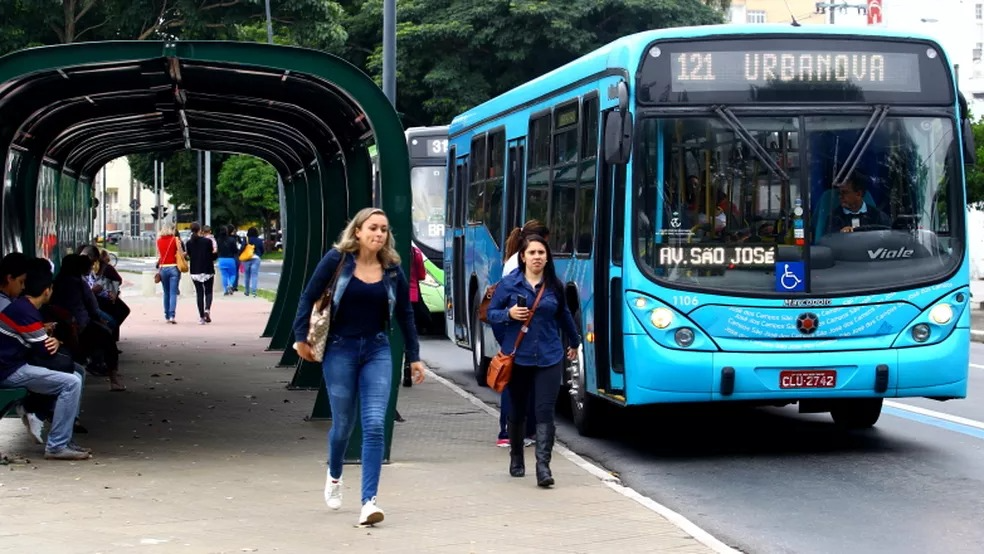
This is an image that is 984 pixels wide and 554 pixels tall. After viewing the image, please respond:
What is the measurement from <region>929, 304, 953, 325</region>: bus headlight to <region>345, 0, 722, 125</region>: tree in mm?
33479

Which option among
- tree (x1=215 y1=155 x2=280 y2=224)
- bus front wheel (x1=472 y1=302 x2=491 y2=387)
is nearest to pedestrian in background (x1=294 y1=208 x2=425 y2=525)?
bus front wheel (x1=472 y1=302 x2=491 y2=387)

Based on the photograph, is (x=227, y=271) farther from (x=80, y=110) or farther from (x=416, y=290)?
(x=80, y=110)

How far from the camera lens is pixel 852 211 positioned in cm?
1122

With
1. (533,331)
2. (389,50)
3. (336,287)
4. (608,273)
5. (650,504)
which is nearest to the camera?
(336,287)

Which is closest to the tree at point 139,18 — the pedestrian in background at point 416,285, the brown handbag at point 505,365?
the pedestrian in background at point 416,285

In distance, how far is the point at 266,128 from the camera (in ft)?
51.9

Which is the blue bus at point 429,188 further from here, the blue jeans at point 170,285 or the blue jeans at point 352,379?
the blue jeans at point 352,379

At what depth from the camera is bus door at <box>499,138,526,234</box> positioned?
14875mm

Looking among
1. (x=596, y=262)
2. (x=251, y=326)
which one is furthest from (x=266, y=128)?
(x=251, y=326)

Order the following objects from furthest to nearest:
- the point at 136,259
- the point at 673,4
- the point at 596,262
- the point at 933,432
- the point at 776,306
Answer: the point at 136,259, the point at 673,4, the point at 933,432, the point at 596,262, the point at 776,306

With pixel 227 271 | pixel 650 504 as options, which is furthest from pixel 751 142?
pixel 227 271

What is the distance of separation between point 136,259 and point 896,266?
72265 mm

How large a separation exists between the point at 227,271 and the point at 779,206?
27.6m

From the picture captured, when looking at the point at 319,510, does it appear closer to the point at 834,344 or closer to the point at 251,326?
the point at 834,344
